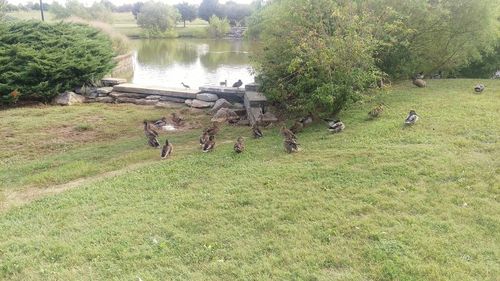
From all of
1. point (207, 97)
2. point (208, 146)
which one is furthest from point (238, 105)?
point (208, 146)

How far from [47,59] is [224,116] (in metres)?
6.67

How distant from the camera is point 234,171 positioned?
7230mm

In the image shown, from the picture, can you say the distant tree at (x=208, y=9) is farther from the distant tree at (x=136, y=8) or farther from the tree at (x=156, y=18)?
the tree at (x=156, y=18)

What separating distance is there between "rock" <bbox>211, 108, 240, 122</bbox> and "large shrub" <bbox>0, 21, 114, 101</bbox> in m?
5.71

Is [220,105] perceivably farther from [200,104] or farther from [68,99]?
[68,99]

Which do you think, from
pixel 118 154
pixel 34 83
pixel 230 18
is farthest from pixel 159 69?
pixel 230 18

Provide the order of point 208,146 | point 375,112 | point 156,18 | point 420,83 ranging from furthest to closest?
point 156,18 < point 420,83 < point 375,112 < point 208,146

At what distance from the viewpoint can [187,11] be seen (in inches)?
Result: 2704

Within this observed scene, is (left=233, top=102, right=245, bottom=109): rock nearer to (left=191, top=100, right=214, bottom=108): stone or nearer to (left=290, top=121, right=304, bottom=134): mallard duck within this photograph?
(left=191, top=100, right=214, bottom=108): stone

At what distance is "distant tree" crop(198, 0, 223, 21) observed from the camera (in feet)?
222

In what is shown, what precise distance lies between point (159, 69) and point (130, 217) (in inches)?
821

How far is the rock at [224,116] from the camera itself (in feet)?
40.1

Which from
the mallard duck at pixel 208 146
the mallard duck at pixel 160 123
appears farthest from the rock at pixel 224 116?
the mallard duck at pixel 208 146

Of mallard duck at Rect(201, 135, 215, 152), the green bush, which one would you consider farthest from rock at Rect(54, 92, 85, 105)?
the green bush
